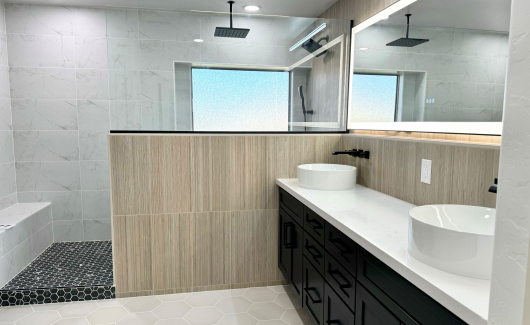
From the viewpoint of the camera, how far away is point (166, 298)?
8.84 feet

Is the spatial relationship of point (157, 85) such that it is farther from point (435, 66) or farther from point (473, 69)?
point (473, 69)

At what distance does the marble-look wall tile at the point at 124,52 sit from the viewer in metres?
2.51

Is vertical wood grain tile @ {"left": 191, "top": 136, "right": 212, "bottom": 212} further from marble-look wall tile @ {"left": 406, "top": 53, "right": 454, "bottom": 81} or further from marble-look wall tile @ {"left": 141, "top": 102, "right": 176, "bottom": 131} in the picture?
marble-look wall tile @ {"left": 406, "top": 53, "right": 454, "bottom": 81}

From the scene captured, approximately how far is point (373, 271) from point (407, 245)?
17 cm

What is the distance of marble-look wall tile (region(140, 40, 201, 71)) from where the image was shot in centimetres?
252

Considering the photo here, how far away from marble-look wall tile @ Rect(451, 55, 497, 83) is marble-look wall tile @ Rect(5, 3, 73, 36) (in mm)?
3578

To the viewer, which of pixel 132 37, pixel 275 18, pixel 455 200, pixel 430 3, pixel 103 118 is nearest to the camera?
pixel 455 200

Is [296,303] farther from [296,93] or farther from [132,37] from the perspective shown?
[132,37]

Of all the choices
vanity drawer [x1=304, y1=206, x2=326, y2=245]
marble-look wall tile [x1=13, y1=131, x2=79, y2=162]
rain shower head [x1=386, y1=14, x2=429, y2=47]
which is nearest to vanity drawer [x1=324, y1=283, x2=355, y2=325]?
vanity drawer [x1=304, y1=206, x2=326, y2=245]

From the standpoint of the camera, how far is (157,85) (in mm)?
2537

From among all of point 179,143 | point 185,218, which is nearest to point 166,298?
point 185,218

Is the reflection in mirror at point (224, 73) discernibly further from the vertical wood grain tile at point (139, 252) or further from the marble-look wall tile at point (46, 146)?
the marble-look wall tile at point (46, 146)

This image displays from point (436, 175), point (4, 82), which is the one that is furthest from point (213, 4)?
point (436, 175)

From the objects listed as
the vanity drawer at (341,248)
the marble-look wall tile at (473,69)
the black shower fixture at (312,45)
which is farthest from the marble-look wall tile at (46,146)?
the marble-look wall tile at (473,69)
